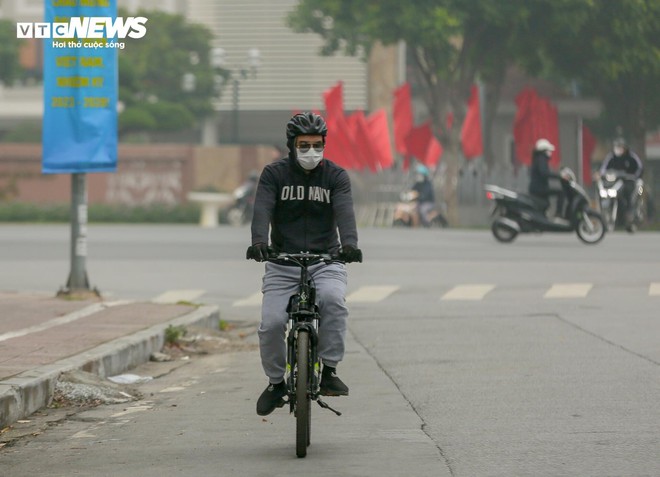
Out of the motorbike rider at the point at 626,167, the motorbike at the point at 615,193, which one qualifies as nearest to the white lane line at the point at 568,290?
the motorbike at the point at 615,193

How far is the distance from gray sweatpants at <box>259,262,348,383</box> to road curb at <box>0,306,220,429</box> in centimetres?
177

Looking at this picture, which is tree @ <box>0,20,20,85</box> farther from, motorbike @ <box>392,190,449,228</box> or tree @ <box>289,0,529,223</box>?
motorbike @ <box>392,190,449,228</box>

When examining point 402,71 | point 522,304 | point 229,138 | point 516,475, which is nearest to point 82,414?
point 516,475

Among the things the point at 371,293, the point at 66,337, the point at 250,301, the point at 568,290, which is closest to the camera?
the point at 66,337

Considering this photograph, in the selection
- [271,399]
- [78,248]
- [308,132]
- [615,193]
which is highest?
[308,132]

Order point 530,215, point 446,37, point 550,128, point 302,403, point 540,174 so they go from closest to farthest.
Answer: point 302,403
point 530,215
point 540,174
point 446,37
point 550,128

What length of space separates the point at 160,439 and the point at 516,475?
88.6 inches

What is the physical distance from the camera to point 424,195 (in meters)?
39.5

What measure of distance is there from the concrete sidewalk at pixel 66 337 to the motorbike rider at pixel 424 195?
22906mm

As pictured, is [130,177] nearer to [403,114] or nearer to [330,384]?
[403,114]

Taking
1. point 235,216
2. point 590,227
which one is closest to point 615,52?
point 235,216

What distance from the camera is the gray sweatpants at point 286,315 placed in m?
8.32

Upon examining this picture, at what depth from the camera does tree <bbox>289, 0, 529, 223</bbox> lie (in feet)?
134

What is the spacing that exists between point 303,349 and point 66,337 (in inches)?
202
